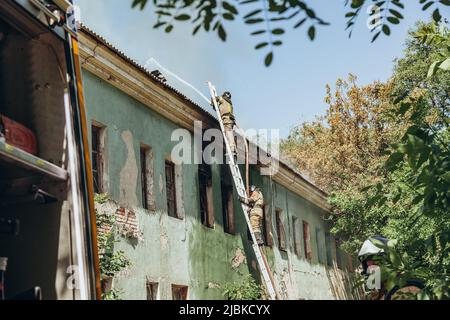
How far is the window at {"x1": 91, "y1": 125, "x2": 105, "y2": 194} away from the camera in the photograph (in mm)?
10602

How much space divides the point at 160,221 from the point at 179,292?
4.84 feet

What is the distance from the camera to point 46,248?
13.1ft

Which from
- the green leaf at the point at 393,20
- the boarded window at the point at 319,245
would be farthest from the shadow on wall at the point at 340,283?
the green leaf at the point at 393,20

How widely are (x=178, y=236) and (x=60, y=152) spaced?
8728 mm

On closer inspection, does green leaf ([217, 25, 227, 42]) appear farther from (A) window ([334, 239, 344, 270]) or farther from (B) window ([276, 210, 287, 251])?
(A) window ([334, 239, 344, 270])

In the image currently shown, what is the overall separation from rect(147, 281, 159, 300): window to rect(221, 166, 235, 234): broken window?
4075 millimetres

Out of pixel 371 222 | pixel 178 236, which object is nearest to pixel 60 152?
pixel 178 236

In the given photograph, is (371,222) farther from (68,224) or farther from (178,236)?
(68,224)

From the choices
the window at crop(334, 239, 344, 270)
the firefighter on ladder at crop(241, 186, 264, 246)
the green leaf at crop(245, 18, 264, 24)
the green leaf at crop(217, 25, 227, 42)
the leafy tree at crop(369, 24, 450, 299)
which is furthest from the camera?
the window at crop(334, 239, 344, 270)

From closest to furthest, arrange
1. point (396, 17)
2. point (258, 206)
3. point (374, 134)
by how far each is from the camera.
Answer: point (396, 17)
point (258, 206)
point (374, 134)

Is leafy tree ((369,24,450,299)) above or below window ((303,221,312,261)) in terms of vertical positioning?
below

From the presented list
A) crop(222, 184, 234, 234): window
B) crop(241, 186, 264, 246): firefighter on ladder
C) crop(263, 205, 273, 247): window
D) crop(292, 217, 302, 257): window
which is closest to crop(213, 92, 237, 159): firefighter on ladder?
crop(241, 186, 264, 246): firefighter on ladder

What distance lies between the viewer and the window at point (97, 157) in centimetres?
1060

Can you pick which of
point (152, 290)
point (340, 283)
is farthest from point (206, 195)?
point (340, 283)
